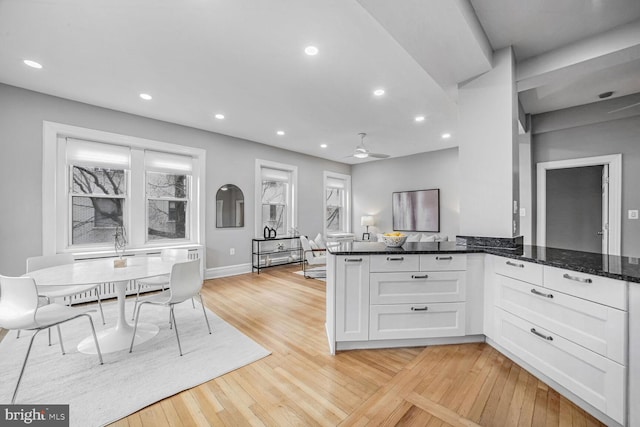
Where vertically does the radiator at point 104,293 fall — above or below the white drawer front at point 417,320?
below

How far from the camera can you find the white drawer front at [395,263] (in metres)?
2.29

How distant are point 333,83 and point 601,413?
351cm

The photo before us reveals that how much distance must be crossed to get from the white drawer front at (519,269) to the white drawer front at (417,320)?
466mm

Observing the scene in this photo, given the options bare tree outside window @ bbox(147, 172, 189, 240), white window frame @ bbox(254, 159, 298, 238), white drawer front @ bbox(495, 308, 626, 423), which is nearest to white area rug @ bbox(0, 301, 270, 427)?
bare tree outside window @ bbox(147, 172, 189, 240)

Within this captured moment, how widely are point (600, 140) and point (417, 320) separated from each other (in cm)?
396

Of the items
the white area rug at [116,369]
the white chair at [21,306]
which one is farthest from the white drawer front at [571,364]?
the white chair at [21,306]

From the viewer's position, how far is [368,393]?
5.72 feet

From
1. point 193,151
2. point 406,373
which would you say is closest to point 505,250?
point 406,373

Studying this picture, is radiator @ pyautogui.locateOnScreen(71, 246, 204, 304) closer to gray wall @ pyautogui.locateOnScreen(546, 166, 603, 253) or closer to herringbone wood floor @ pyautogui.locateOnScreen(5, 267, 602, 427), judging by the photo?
herringbone wood floor @ pyautogui.locateOnScreen(5, 267, 602, 427)

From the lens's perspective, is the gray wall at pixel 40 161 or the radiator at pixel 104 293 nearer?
the gray wall at pixel 40 161

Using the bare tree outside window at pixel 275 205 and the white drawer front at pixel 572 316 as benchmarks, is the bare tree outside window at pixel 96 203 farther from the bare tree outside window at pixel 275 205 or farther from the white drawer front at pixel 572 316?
the white drawer front at pixel 572 316

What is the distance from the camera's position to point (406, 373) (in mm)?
1961

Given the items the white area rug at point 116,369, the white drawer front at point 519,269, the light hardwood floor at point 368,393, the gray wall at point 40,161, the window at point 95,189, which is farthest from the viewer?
the window at point 95,189

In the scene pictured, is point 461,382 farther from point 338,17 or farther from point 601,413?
point 338,17
